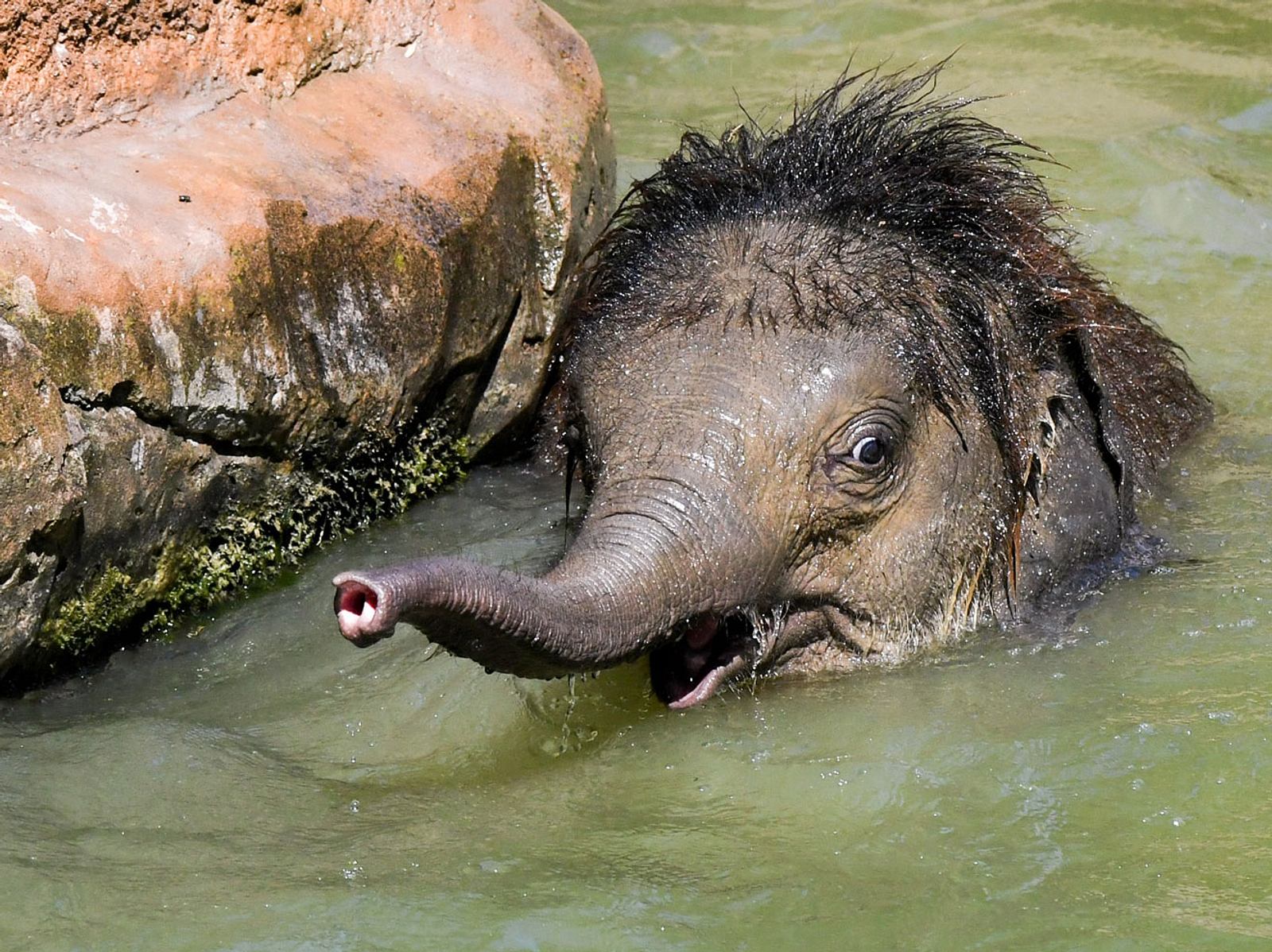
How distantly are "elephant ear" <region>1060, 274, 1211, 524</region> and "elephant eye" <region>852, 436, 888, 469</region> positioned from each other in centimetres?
100

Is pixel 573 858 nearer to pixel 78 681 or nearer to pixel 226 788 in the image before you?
pixel 226 788

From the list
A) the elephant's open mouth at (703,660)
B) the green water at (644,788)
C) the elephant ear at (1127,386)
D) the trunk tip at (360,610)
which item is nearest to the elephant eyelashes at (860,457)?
the elephant's open mouth at (703,660)

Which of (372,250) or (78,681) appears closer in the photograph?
(78,681)

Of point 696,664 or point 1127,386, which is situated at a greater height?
point 1127,386

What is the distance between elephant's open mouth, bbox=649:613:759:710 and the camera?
5.68 meters

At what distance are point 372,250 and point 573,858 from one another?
3151 mm

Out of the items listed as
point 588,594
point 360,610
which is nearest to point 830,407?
point 588,594

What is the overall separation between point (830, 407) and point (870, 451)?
0.21 m

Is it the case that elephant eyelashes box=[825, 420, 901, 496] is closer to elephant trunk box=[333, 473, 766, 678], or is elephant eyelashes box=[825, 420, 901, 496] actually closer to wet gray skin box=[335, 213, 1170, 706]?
wet gray skin box=[335, 213, 1170, 706]

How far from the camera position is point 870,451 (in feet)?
18.7

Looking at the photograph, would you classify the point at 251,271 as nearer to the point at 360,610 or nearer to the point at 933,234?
the point at 933,234

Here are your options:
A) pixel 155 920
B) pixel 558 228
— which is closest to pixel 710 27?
pixel 558 228

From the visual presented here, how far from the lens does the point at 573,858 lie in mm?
4531

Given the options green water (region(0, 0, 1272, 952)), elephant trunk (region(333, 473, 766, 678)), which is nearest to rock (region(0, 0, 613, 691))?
green water (region(0, 0, 1272, 952))
